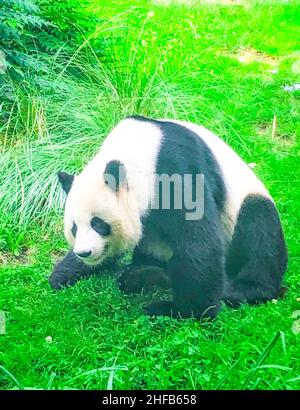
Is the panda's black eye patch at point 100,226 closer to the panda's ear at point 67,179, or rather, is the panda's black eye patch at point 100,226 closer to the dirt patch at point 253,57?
the panda's ear at point 67,179

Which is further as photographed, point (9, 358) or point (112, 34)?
point (112, 34)

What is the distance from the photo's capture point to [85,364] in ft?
12.0

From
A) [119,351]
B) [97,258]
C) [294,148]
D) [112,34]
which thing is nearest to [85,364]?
[119,351]

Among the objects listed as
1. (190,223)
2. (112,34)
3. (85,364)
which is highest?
(112,34)

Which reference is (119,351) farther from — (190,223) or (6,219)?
(6,219)

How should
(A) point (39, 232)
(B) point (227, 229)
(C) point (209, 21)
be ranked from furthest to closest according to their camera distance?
(C) point (209, 21) < (A) point (39, 232) < (B) point (227, 229)

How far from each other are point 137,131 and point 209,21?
4642 millimetres

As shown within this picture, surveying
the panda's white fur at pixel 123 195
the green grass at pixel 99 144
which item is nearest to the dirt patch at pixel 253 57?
the green grass at pixel 99 144

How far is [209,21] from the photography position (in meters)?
8.26

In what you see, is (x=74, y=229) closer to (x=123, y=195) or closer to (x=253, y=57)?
(x=123, y=195)

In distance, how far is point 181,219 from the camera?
3.80m

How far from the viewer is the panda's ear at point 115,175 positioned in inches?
145
